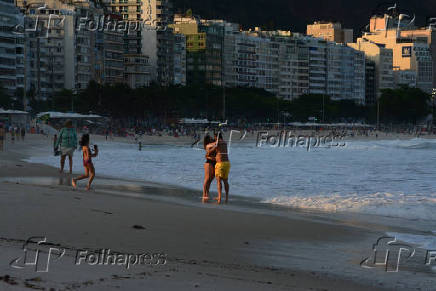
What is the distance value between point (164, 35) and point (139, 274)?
17396cm

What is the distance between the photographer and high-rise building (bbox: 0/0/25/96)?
412 feet

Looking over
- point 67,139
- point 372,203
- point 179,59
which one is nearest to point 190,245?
point 372,203

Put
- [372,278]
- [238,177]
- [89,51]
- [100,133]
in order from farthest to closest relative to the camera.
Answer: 1. [89,51]
2. [100,133]
3. [238,177]
4. [372,278]

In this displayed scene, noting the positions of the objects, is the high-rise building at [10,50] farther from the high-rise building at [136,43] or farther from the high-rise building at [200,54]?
the high-rise building at [200,54]

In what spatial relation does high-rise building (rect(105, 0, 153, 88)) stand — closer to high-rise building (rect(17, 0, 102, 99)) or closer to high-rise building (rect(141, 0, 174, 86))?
high-rise building (rect(141, 0, 174, 86))

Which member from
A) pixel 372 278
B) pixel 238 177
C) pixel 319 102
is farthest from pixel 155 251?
pixel 319 102

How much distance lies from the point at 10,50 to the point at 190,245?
12127cm

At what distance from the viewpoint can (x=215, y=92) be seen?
551 ft

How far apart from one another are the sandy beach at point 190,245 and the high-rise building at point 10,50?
11187 cm

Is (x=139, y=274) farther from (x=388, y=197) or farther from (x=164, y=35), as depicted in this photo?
(x=164, y=35)

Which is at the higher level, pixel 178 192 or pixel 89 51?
pixel 89 51

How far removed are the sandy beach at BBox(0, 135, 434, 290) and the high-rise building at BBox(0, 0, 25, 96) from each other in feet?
367

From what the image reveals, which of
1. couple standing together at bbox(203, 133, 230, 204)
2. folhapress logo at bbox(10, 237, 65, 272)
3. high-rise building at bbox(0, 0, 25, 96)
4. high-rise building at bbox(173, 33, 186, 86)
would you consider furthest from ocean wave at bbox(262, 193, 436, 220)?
high-rise building at bbox(173, 33, 186, 86)

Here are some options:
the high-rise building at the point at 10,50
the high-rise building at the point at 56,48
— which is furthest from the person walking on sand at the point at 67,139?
the high-rise building at the point at 56,48
